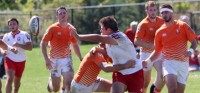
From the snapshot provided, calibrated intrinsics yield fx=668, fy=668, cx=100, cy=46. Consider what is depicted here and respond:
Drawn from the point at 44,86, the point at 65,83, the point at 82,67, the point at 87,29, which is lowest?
the point at 87,29

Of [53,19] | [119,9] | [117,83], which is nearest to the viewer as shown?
[117,83]

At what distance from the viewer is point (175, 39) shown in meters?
13.0

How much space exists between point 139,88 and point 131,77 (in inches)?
10.3

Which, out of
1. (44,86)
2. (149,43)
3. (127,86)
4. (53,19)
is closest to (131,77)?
(127,86)

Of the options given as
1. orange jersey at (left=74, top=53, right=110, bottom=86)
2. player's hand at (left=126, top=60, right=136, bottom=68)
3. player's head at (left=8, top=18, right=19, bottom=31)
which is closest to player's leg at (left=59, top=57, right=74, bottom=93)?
player's head at (left=8, top=18, right=19, bottom=31)

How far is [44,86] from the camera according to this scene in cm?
2012

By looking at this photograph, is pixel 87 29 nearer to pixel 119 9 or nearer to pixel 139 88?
pixel 119 9

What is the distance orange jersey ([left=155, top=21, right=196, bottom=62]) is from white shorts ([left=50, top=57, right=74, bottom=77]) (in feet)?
8.90

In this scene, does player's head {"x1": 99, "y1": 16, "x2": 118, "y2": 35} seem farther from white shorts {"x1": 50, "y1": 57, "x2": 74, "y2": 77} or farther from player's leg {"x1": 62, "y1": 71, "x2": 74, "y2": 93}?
white shorts {"x1": 50, "y1": 57, "x2": 74, "y2": 77}

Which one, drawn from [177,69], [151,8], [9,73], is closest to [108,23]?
[177,69]

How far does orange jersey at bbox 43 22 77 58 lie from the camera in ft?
49.4

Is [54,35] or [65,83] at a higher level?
[54,35]

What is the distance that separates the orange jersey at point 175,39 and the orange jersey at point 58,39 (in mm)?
2785

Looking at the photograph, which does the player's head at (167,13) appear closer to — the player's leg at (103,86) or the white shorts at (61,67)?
the player's leg at (103,86)
